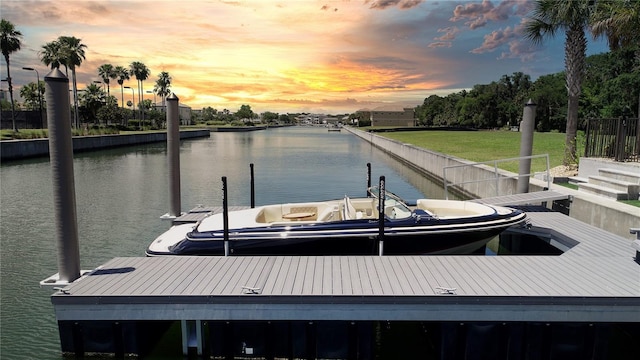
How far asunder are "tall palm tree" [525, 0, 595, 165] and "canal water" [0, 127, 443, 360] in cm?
727

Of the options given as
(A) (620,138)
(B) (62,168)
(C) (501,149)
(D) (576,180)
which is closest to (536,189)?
(D) (576,180)

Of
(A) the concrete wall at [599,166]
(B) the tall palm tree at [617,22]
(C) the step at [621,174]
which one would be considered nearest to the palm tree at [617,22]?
(B) the tall palm tree at [617,22]

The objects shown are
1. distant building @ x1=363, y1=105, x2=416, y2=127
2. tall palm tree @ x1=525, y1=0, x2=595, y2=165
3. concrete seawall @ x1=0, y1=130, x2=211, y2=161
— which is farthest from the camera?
distant building @ x1=363, y1=105, x2=416, y2=127

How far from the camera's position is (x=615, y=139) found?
50.9ft

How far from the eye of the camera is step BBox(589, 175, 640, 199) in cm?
1188

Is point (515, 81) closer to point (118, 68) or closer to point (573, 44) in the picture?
point (118, 68)

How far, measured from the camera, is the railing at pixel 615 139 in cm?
1449

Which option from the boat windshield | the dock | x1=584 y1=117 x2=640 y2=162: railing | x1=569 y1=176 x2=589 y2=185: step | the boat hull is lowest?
the dock

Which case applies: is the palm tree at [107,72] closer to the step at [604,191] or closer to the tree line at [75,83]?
the tree line at [75,83]

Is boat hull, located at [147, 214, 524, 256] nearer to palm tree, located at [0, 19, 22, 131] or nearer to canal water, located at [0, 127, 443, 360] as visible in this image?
canal water, located at [0, 127, 443, 360]

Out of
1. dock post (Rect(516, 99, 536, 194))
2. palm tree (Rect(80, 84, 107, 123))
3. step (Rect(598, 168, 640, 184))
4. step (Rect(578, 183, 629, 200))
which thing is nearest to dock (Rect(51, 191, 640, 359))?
step (Rect(578, 183, 629, 200))

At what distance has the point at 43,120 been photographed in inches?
2936

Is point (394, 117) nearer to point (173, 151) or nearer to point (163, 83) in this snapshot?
point (163, 83)

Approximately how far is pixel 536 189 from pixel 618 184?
2742 mm
